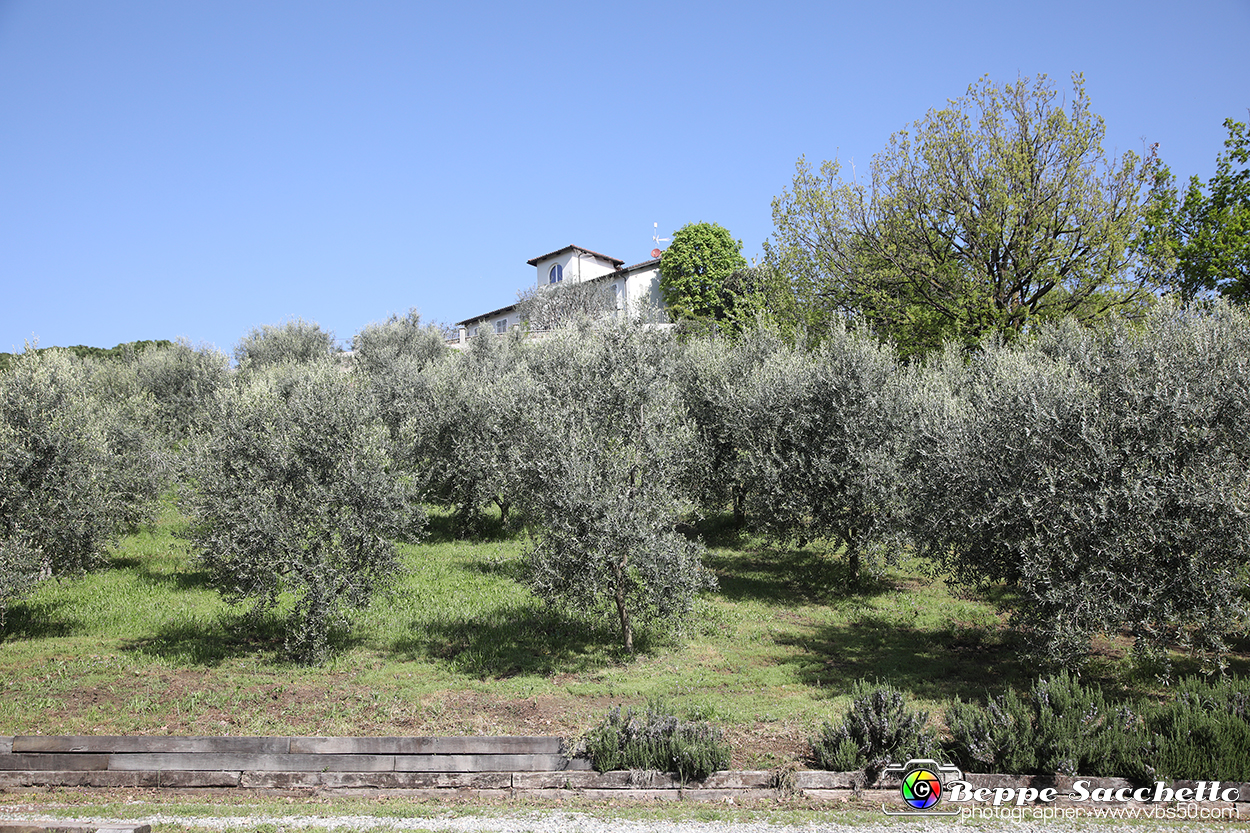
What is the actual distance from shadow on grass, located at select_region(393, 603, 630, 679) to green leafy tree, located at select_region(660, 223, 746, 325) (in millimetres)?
47587

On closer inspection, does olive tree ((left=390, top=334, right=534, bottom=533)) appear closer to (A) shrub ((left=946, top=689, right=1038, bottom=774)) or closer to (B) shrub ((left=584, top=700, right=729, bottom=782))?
(B) shrub ((left=584, top=700, right=729, bottom=782))

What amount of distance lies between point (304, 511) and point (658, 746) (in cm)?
1038

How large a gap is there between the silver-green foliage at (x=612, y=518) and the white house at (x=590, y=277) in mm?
46267

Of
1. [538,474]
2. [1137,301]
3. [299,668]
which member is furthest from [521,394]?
[1137,301]

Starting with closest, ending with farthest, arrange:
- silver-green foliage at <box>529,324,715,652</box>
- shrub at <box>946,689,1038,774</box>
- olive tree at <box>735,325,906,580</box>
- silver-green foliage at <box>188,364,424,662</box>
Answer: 1. shrub at <box>946,689,1038,774</box>
2. silver-green foliage at <box>188,364,424,662</box>
3. silver-green foliage at <box>529,324,715,652</box>
4. olive tree at <box>735,325,906,580</box>

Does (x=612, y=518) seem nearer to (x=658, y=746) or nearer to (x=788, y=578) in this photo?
(x=658, y=746)

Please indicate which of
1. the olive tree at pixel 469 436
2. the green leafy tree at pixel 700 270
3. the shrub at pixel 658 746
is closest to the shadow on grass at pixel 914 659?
the shrub at pixel 658 746

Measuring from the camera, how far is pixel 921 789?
989 cm

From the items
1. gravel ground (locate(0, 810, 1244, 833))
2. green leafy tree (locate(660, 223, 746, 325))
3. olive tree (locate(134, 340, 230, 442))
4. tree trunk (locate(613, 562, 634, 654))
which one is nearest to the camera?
gravel ground (locate(0, 810, 1244, 833))

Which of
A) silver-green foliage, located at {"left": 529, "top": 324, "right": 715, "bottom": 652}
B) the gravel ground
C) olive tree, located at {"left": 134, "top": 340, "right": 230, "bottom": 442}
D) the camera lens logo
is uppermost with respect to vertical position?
olive tree, located at {"left": 134, "top": 340, "right": 230, "bottom": 442}

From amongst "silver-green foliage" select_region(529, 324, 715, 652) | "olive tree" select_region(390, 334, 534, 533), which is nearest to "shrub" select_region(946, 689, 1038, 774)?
"silver-green foliage" select_region(529, 324, 715, 652)

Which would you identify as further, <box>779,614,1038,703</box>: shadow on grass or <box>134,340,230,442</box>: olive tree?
<box>134,340,230,442</box>: olive tree

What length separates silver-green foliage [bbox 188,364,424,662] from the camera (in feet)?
54.3

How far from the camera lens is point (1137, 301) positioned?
2928 centimetres
